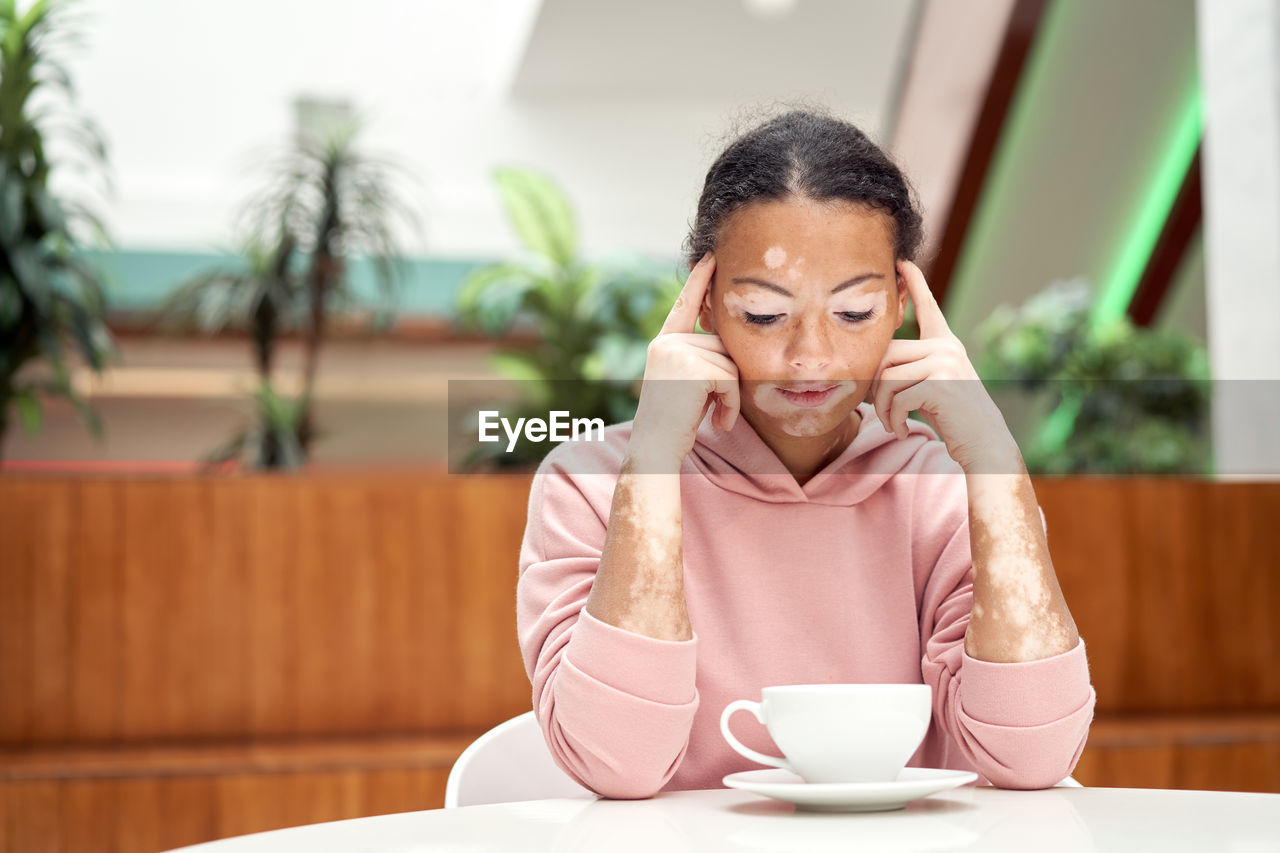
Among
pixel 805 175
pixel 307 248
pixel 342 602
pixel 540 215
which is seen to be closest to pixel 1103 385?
pixel 540 215

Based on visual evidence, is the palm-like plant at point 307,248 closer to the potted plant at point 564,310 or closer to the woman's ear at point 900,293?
the potted plant at point 564,310

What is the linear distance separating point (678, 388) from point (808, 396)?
125 millimetres

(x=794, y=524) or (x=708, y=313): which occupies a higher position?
(x=708, y=313)

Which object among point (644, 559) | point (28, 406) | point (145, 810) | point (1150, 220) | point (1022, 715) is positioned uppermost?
point (1150, 220)

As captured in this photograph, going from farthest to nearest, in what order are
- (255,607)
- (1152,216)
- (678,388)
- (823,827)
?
(1152,216), (255,607), (678,388), (823,827)

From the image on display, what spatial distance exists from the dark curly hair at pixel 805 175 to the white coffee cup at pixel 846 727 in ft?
1.42

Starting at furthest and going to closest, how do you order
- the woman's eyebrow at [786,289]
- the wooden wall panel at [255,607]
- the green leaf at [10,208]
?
the green leaf at [10,208] < the wooden wall panel at [255,607] < the woman's eyebrow at [786,289]

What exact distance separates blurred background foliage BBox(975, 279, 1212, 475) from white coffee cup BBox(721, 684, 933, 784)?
2.41 meters

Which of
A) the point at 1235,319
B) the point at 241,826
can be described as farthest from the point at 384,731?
the point at 1235,319

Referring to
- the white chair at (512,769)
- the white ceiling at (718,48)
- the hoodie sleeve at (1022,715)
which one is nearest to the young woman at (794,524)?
the hoodie sleeve at (1022,715)

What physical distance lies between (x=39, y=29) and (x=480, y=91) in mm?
3294

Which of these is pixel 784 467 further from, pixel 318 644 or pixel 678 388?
pixel 318 644

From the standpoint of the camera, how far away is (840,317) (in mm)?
978

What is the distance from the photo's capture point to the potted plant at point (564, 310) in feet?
10.2
